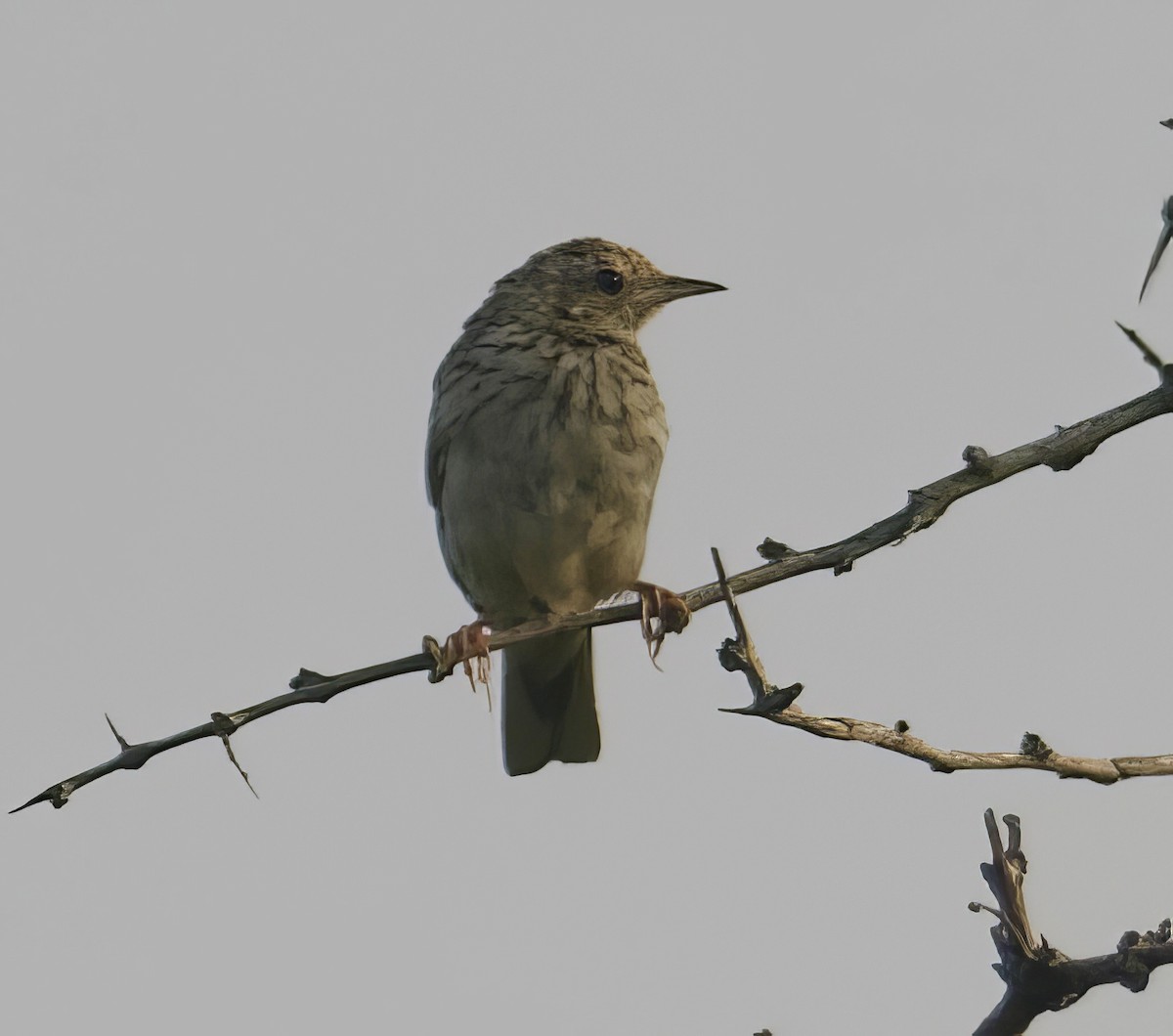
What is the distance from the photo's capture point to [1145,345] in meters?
2.96

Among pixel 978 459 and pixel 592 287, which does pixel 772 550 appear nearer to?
pixel 978 459

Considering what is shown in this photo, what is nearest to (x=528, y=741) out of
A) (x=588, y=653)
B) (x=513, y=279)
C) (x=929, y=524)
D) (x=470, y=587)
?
(x=588, y=653)

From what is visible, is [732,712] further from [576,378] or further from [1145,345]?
[576,378]

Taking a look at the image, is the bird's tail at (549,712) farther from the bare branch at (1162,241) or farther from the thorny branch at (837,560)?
the bare branch at (1162,241)

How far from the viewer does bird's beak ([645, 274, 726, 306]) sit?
6906mm

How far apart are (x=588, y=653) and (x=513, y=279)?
70.9 inches

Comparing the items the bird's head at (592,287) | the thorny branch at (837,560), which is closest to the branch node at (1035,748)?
the thorny branch at (837,560)

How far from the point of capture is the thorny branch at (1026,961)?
9.11ft

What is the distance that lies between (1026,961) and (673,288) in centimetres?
459

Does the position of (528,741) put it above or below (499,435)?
below

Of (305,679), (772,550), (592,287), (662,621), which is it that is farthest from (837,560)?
(592,287)

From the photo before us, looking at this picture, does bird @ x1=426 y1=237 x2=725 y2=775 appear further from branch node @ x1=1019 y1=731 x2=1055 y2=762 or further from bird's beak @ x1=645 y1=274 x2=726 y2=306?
branch node @ x1=1019 y1=731 x2=1055 y2=762

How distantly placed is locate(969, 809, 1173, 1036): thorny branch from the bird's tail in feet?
13.3

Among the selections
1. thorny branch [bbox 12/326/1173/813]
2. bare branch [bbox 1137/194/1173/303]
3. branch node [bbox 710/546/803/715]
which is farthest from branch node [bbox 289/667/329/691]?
bare branch [bbox 1137/194/1173/303]
